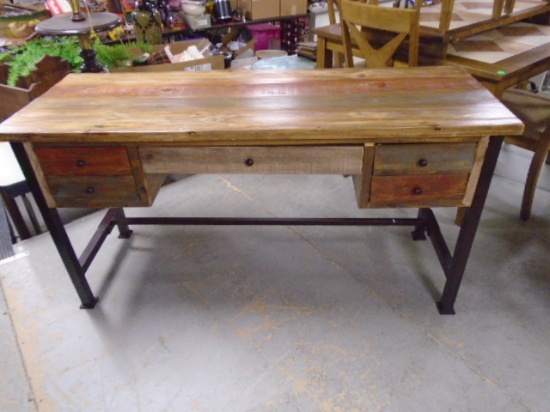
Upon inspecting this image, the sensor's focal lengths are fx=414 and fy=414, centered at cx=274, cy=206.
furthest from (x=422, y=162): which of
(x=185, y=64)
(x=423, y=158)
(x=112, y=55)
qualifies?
(x=112, y=55)

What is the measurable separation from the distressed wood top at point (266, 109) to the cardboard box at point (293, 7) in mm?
2251

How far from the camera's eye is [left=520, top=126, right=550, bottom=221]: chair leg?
1.94 meters

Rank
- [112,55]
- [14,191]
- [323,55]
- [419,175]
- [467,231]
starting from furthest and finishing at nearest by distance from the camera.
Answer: [323,55]
[112,55]
[14,191]
[467,231]
[419,175]

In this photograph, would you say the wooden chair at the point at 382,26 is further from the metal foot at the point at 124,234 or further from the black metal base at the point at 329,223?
the metal foot at the point at 124,234

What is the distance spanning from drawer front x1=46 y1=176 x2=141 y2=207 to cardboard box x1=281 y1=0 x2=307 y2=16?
277 cm

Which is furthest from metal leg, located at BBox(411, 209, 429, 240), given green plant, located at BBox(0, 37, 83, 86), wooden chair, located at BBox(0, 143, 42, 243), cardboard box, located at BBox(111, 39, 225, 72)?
green plant, located at BBox(0, 37, 83, 86)

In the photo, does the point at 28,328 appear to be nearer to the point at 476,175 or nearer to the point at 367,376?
the point at 367,376

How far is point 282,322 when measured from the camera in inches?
66.1

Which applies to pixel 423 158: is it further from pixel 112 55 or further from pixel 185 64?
pixel 112 55

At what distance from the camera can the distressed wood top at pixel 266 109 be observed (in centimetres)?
119

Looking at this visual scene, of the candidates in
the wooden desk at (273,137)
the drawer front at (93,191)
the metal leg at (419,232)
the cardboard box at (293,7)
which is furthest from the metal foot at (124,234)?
the cardboard box at (293,7)

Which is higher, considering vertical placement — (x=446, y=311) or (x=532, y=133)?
(x=532, y=133)

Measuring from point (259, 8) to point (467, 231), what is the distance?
2.71 m

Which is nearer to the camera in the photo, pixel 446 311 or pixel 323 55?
pixel 446 311
